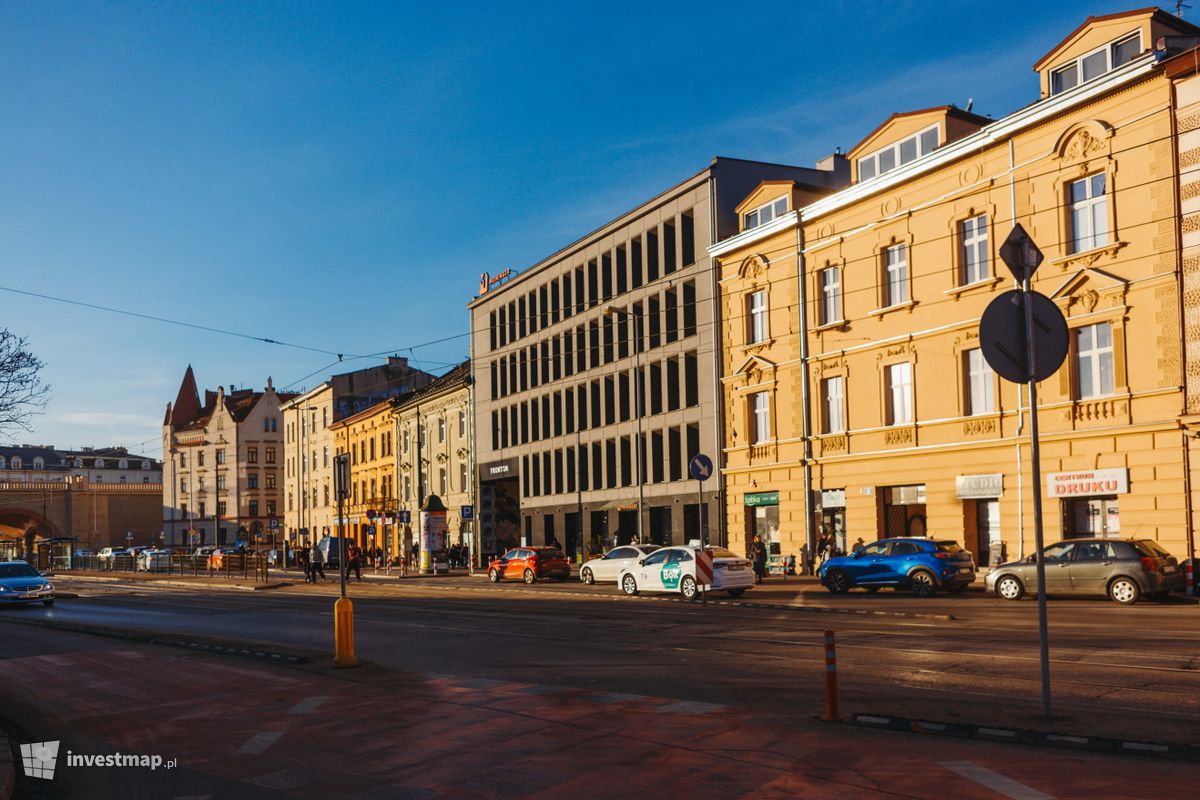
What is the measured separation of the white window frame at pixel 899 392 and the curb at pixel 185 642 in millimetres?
22959

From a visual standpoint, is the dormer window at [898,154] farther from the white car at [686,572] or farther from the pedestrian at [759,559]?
the white car at [686,572]

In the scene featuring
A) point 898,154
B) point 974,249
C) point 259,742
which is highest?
point 898,154

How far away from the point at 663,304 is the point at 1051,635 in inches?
1322

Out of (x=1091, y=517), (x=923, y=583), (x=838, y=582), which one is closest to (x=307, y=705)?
(x=923, y=583)

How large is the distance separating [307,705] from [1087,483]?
23194 millimetres

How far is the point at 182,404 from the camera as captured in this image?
13312cm

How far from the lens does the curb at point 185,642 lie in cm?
1786

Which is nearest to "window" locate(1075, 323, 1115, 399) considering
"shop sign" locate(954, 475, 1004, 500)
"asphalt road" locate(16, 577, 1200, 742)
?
"shop sign" locate(954, 475, 1004, 500)

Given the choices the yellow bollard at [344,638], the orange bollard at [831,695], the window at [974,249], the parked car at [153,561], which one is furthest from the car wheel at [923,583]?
the parked car at [153,561]

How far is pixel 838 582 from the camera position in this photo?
3103cm

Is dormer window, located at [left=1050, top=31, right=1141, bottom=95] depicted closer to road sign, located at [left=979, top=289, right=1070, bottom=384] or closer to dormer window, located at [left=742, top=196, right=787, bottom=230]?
dormer window, located at [left=742, top=196, right=787, bottom=230]

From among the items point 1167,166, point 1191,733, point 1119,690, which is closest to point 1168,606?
point 1167,166

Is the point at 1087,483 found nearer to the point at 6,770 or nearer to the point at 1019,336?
the point at 1019,336

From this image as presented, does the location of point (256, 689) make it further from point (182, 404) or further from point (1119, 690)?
point (182, 404)
